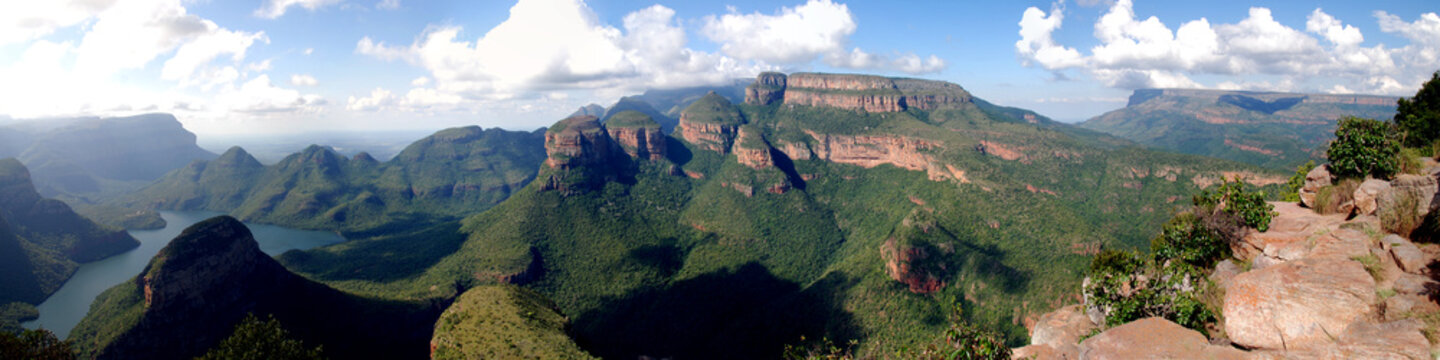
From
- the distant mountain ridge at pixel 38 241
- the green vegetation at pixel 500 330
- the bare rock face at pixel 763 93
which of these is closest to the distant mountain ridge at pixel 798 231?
the green vegetation at pixel 500 330

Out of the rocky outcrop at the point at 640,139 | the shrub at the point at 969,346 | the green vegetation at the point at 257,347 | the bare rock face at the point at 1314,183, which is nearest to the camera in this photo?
the shrub at the point at 969,346

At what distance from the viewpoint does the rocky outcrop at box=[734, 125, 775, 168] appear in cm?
12506

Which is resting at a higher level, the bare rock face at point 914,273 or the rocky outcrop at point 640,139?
the rocky outcrop at point 640,139

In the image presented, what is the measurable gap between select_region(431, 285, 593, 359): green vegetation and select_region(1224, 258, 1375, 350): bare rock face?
37.1 m

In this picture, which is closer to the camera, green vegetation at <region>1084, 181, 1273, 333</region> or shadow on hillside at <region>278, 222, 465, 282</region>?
green vegetation at <region>1084, 181, 1273, 333</region>

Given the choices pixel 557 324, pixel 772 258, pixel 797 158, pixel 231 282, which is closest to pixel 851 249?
pixel 772 258

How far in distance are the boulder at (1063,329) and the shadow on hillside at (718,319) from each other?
137ft

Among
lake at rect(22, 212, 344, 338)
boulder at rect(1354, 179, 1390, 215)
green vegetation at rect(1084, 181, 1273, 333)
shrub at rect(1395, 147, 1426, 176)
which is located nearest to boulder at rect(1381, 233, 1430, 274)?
green vegetation at rect(1084, 181, 1273, 333)

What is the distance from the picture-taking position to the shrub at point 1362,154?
1942 centimetres

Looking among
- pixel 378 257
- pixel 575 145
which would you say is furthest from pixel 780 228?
pixel 378 257

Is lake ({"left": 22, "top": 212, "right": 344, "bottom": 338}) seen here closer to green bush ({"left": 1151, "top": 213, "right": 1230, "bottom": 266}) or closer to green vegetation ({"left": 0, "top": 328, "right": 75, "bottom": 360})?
green vegetation ({"left": 0, "top": 328, "right": 75, "bottom": 360})

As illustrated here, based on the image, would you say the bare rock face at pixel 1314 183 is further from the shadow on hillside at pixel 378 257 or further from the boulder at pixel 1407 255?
the shadow on hillside at pixel 378 257

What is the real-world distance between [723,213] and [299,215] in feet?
470

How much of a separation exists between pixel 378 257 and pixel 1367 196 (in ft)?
403
